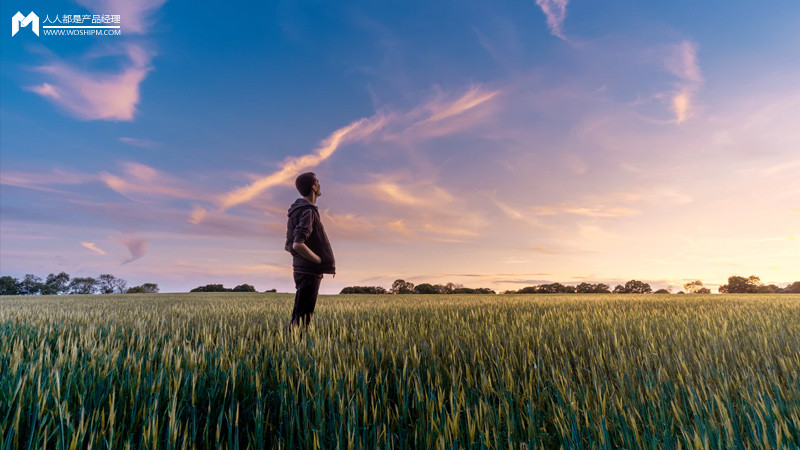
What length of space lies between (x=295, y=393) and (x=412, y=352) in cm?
129

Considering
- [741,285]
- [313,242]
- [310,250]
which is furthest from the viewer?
[741,285]

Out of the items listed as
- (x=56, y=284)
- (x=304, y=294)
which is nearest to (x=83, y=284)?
(x=56, y=284)

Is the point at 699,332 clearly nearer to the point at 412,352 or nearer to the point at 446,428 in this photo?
the point at 412,352

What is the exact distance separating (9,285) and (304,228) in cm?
7321

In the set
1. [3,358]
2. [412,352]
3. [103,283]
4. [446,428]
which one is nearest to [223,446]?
[446,428]

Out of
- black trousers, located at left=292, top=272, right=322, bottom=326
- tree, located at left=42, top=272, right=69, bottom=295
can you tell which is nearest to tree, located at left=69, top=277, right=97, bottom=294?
tree, located at left=42, top=272, right=69, bottom=295

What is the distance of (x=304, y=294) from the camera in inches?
197

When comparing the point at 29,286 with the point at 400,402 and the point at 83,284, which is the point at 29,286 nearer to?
the point at 83,284

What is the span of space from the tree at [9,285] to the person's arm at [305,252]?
70893 millimetres

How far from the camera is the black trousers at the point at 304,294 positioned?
4910 mm

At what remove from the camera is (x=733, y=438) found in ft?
5.48

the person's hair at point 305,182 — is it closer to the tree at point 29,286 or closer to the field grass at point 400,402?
the field grass at point 400,402

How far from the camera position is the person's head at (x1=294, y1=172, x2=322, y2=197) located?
16.5 ft

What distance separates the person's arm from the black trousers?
0.35m
